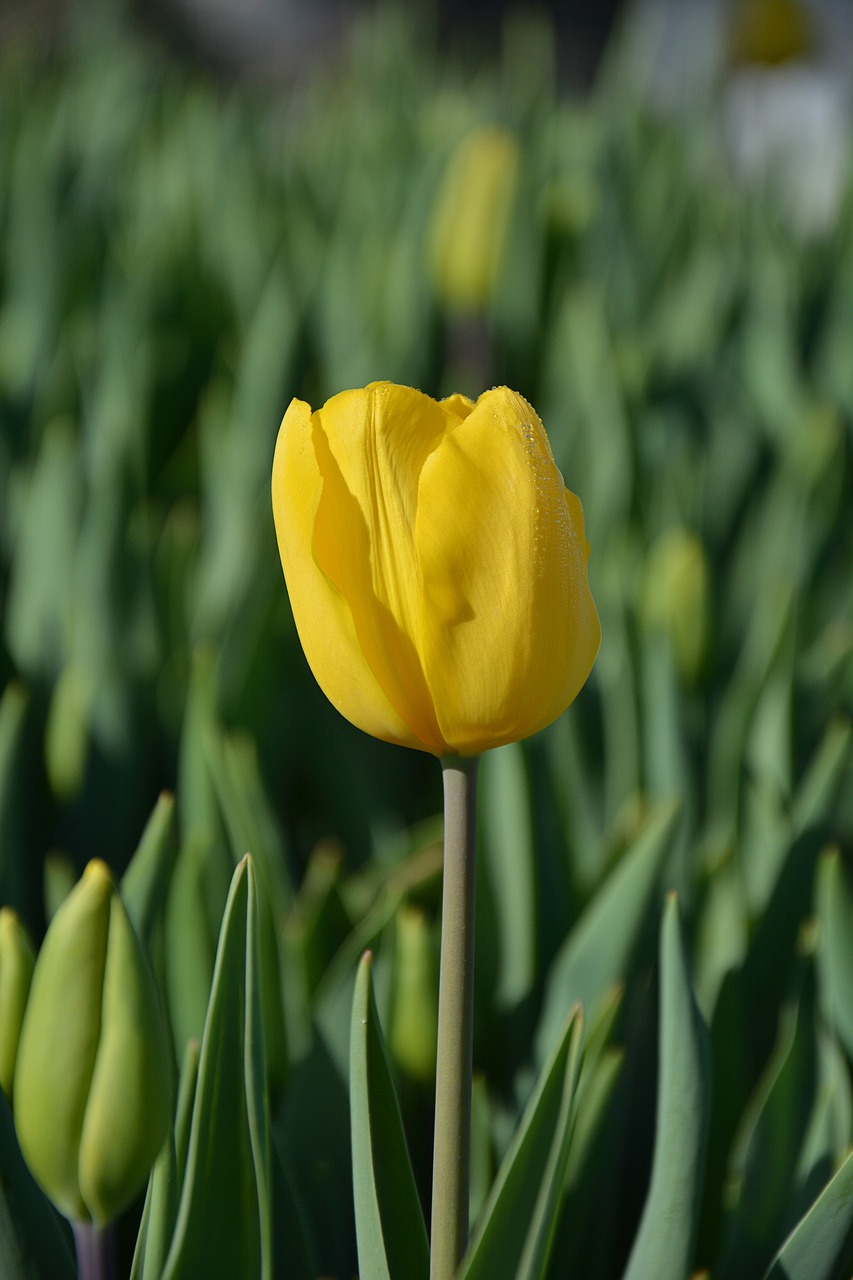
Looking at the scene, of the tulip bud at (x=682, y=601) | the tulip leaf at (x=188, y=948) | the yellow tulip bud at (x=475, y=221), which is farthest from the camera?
the yellow tulip bud at (x=475, y=221)

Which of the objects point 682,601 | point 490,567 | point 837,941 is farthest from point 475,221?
point 490,567

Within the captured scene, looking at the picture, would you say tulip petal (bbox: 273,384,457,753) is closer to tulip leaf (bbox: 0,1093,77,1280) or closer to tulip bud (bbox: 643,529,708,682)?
tulip leaf (bbox: 0,1093,77,1280)

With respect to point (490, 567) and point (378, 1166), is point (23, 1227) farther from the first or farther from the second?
point (490, 567)

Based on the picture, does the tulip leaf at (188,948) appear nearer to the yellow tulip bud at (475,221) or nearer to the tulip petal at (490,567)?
the tulip petal at (490,567)

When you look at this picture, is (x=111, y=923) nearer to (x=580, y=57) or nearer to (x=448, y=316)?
(x=448, y=316)

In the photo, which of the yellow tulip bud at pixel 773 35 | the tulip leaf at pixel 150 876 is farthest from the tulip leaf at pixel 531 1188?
the yellow tulip bud at pixel 773 35

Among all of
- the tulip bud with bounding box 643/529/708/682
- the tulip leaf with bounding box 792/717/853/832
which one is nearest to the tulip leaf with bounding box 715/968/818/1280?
the tulip leaf with bounding box 792/717/853/832
